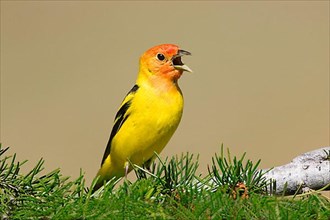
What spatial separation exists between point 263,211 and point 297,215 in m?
0.10

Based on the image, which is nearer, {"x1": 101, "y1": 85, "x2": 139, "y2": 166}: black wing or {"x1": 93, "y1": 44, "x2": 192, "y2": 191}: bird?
{"x1": 93, "y1": 44, "x2": 192, "y2": 191}: bird

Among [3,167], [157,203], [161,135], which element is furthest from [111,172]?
[157,203]

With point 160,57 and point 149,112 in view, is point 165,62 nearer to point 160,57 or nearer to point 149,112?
point 160,57

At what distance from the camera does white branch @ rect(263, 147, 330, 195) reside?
2.85 meters

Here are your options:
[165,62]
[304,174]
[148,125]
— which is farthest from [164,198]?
[165,62]

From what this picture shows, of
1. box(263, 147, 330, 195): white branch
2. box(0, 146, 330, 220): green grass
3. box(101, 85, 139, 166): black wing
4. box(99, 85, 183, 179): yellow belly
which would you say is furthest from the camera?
box(101, 85, 139, 166): black wing

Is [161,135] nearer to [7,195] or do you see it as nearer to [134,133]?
[134,133]

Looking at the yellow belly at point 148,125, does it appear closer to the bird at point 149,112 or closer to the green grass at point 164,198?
the bird at point 149,112

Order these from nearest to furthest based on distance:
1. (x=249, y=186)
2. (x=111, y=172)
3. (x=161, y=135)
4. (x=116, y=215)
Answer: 1. (x=116, y=215)
2. (x=249, y=186)
3. (x=161, y=135)
4. (x=111, y=172)

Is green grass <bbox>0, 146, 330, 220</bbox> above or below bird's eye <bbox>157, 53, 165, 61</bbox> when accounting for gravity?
below

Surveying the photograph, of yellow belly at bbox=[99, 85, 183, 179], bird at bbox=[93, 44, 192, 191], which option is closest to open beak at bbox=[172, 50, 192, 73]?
bird at bbox=[93, 44, 192, 191]

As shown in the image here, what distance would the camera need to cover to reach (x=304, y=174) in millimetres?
2867

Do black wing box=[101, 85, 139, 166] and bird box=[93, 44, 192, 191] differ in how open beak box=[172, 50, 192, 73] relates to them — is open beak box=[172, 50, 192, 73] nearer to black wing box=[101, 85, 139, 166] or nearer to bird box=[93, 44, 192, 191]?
bird box=[93, 44, 192, 191]

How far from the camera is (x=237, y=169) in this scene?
245 cm
